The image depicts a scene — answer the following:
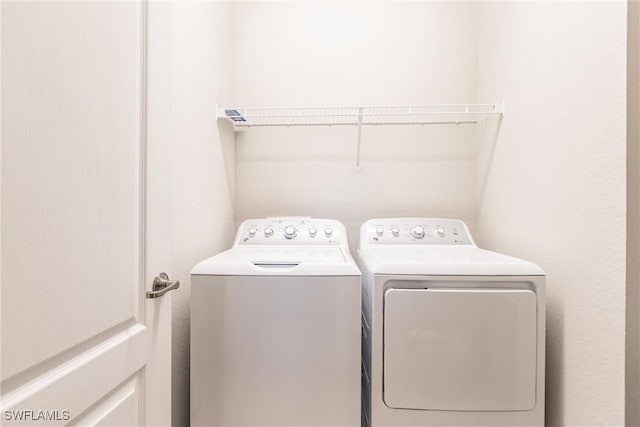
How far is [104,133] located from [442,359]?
118cm

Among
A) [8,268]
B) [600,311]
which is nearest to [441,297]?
[600,311]

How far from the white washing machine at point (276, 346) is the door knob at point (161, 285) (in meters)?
0.24

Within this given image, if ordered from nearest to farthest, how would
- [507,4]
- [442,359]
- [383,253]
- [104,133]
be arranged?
[104,133] < [442,359] < [383,253] < [507,4]

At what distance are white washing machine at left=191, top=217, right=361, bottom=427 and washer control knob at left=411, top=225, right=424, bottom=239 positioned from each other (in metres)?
0.62

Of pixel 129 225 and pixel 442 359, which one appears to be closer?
pixel 129 225

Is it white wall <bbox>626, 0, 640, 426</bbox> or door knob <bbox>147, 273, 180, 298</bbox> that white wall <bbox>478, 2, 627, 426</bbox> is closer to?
white wall <bbox>626, 0, 640, 426</bbox>

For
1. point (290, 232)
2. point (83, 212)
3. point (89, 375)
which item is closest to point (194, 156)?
point (290, 232)

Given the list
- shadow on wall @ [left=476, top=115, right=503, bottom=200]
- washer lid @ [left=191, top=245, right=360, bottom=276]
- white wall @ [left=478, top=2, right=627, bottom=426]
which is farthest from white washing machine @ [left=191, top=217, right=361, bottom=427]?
shadow on wall @ [left=476, top=115, right=503, bottom=200]

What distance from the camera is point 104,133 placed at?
627mm

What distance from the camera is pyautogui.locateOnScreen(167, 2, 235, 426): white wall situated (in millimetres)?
1172

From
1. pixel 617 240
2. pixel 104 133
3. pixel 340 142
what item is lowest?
pixel 617 240

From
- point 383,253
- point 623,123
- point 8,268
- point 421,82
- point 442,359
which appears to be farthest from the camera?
point 421,82

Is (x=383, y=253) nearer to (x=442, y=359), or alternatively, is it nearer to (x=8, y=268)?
(x=442, y=359)

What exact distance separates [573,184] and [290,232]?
1.18 metres
